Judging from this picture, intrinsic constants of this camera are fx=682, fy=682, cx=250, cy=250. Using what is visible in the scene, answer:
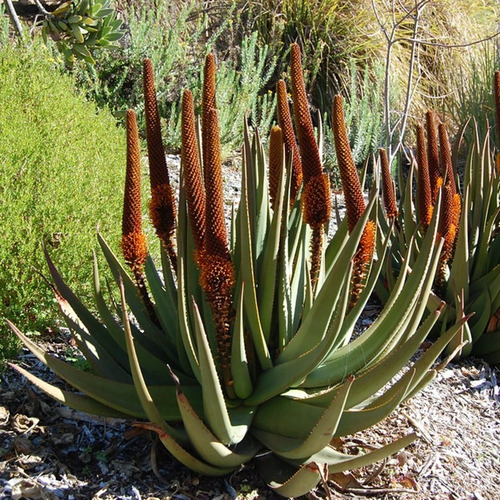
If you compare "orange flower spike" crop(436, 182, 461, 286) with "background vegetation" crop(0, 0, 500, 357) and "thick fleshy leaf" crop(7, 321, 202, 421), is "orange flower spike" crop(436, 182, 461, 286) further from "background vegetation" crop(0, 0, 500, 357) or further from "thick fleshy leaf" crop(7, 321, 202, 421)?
"thick fleshy leaf" crop(7, 321, 202, 421)

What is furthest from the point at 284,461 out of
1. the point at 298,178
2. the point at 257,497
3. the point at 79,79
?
the point at 79,79

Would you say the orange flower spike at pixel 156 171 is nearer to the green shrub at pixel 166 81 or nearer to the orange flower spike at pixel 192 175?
the orange flower spike at pixel 192 175

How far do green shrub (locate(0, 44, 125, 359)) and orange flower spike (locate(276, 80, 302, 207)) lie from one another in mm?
1040

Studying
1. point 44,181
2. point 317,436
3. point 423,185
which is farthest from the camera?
point 44,181

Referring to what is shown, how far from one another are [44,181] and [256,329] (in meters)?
2.06

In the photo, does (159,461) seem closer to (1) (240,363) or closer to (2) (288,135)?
(1) (240,363)

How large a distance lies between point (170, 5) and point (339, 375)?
8.19m

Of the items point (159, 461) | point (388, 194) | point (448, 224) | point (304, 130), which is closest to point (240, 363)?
point (159, 461)

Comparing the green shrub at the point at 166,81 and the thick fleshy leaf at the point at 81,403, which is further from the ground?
the green shrub at the point at 166,81

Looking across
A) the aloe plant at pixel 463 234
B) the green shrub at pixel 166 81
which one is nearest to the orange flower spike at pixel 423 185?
the aloe plant at pixel 463 234

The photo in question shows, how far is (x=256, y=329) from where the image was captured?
214cm

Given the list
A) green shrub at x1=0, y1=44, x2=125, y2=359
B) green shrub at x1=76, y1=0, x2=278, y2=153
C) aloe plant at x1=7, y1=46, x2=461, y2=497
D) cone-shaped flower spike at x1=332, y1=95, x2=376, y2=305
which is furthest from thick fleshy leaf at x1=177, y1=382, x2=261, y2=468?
green shrub at x1=76, y1=0, x2=278, y2=153

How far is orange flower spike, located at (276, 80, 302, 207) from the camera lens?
229 cm

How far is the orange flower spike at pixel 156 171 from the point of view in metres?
2.11
